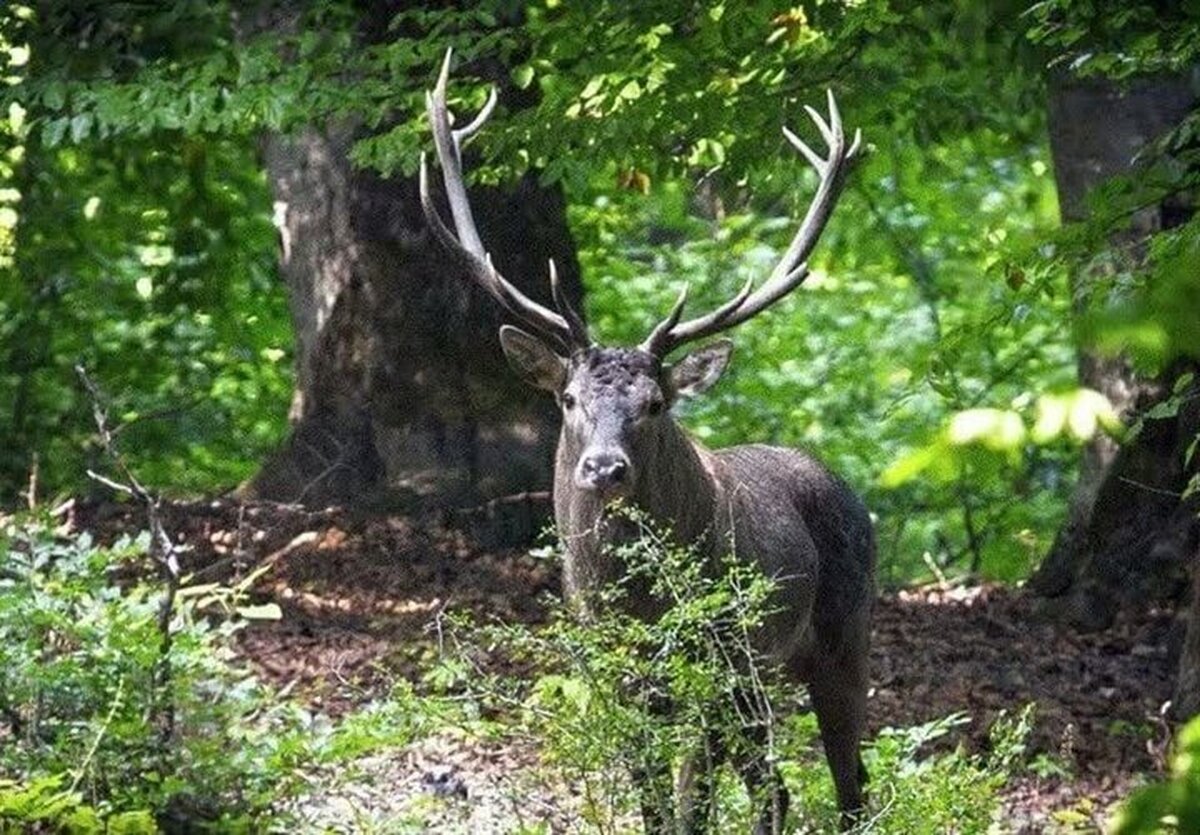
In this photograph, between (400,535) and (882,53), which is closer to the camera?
(400,535)

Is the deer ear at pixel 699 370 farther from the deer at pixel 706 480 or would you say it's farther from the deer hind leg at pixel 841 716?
the deer hind leg at pixel 841 716

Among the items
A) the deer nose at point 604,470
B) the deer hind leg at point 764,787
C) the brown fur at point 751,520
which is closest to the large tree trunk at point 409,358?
the brown fur at point 751,520

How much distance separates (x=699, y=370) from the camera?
7.87 metres

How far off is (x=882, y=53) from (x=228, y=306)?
13.7 feet

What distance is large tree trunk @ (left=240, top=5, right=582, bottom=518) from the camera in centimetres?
1092

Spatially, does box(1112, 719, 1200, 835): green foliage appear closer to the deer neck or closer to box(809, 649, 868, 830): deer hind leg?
the deer neck

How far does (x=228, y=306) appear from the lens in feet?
44.9

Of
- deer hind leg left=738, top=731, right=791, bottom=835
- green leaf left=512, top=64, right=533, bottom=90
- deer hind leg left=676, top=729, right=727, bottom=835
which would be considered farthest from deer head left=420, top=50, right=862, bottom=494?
deer hind leg left=676, top=729, right=727, bottom=835

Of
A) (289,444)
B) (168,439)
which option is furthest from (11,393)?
(289,444)

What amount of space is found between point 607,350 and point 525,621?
7.91 ft

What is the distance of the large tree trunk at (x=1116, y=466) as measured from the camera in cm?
1015

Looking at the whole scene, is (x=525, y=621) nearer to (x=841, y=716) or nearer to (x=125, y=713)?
(x=841, y=716)

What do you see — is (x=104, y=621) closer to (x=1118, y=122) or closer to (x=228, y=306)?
(x=1118, y=122)

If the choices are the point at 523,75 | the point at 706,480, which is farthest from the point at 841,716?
the point at 523,75
